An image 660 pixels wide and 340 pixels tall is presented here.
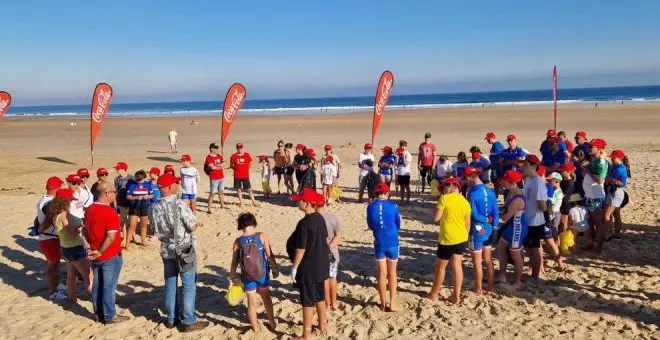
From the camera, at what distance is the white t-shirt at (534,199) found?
20.1 ft

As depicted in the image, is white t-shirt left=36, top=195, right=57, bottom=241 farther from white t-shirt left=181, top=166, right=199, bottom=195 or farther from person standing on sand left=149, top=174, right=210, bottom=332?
white t-shirt left=181, top=166, right=199, bottom=195

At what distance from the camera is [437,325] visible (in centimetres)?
529

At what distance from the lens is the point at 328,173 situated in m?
11.0

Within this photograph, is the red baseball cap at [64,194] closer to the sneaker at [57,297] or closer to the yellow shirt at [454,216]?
the sneaker at [57,297]

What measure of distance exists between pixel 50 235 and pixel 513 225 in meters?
5.58

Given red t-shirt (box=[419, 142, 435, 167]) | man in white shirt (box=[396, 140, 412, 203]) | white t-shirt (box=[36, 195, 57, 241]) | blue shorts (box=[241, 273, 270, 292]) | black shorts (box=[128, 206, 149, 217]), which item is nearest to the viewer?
blue shorts (box=[241, 273, 270, 292])

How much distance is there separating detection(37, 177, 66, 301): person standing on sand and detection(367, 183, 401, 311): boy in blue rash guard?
3829 mm

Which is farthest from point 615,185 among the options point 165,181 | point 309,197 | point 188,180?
point 188,180

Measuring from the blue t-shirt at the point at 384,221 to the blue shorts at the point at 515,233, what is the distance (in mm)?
1521

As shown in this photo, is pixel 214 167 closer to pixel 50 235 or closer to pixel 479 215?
pixel 50 235

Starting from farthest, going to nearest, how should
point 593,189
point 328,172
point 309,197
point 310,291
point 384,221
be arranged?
1. point 328,172
2. point 593,189
3. point 384,221
4. point 310,291
5. point 309,197

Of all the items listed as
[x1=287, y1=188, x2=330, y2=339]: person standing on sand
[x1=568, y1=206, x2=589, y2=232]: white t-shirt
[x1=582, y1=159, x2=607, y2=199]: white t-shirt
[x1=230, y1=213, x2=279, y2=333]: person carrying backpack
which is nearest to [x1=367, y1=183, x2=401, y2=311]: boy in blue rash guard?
[x1=287, y1=188, x2=330, y2=339]: person standing on sand

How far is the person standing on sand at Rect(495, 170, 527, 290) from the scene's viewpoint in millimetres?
5863

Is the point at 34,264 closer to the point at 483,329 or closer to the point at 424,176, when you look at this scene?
the point at 483,329
